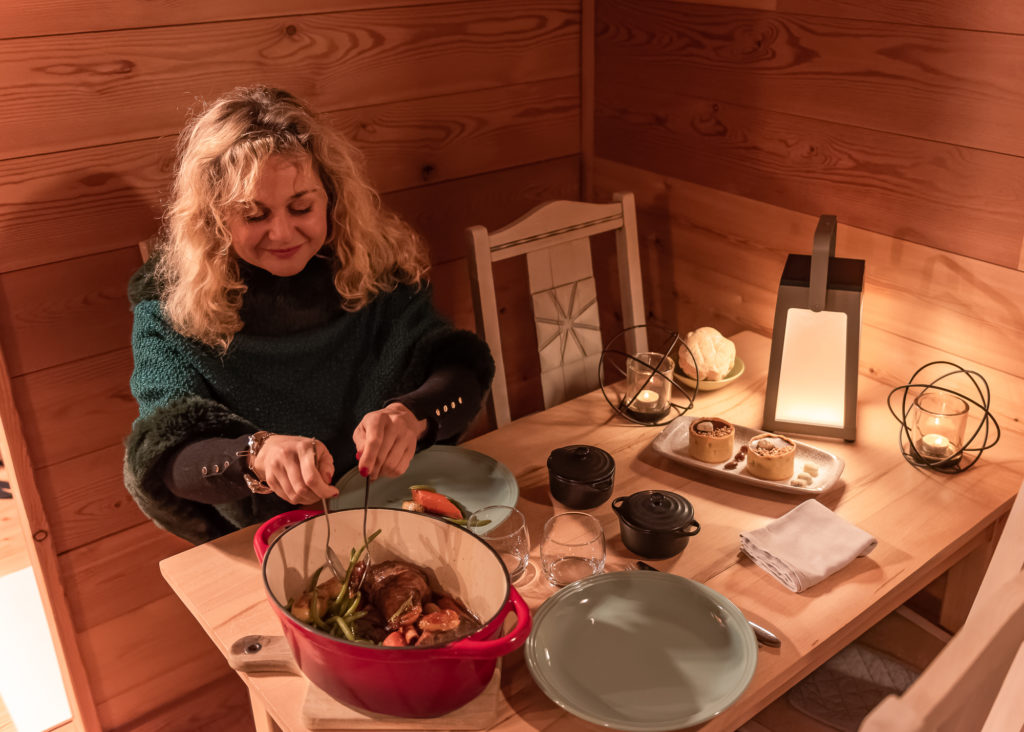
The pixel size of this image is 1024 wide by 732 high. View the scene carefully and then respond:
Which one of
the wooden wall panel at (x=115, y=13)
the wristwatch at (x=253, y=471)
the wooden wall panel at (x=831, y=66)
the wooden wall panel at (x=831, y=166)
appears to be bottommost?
the wristwatch at (x=253, y=471)

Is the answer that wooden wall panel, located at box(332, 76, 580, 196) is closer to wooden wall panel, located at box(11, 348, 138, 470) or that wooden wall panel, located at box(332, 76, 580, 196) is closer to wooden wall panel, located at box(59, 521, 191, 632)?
wooden wall panel, located at box(11, 348, 138, 470)

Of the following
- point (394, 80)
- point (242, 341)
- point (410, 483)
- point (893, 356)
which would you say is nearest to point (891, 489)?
point (893, 356)

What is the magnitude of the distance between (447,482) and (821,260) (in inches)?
28.4

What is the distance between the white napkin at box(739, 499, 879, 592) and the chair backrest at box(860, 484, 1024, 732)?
0.33 metres

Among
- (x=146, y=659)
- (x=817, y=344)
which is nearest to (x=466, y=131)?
(x=817, y=344)

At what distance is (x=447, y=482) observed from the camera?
56.1 inches

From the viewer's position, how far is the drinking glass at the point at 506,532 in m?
1.19

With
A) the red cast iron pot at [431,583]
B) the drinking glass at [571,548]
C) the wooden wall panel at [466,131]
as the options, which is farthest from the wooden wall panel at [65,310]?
the drinking glass at [571,548]

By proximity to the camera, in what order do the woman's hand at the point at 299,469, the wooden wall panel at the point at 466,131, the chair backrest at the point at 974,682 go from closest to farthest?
the chair backrest at the point at 974,682 < the woman's hand at the point at 299,469 < the wooden wall panel at the point at 466,131

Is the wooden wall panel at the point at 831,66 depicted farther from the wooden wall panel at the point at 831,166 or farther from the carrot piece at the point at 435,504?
the carrot piece at the point at 435,504

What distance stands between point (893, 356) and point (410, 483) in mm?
999

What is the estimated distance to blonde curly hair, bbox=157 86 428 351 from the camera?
54.7 inches

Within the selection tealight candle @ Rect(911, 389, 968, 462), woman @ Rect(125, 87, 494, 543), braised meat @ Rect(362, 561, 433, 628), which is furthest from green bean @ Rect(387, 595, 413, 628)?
tealight candle @ Rect(911, 389, 968, 462)

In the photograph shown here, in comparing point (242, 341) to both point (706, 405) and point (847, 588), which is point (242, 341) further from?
point (847, 588)
